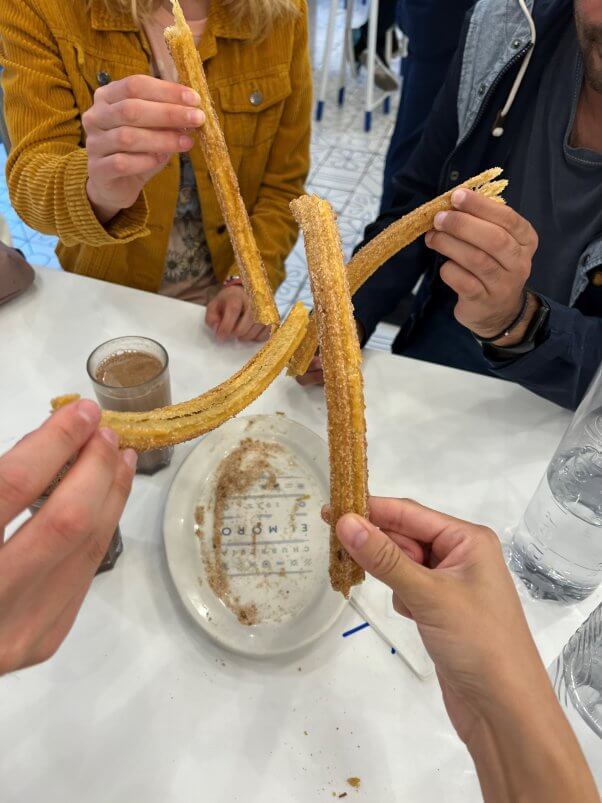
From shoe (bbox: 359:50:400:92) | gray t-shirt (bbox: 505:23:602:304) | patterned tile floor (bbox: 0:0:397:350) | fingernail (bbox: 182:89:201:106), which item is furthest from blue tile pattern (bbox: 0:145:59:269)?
shoe (bbox: 359:50:400:92)

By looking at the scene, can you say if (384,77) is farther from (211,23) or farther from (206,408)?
(206,408)

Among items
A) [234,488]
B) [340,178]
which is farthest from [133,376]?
[340,178]

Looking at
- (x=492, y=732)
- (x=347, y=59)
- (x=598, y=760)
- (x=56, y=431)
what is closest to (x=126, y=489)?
(x=56, y=431)

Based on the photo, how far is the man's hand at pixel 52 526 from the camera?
37 cm

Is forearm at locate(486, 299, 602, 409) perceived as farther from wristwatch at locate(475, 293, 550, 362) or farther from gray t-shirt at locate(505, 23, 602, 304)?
gray t-shirt at locate(505, 23, 602, 304)

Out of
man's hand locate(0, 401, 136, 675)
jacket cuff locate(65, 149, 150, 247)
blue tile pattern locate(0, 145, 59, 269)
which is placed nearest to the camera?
man's hand locate(0, 401, 136, 675)

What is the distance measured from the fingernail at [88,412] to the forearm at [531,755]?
1.34ft

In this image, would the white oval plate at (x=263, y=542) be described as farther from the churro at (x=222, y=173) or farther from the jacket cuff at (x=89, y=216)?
the jacket cuff at (x=89, y=216)

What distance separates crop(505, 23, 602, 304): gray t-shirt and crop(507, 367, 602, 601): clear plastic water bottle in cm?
38

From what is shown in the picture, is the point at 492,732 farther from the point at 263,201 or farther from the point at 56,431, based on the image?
the point at 263,201

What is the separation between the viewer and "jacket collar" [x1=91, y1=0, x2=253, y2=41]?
0.86 metres

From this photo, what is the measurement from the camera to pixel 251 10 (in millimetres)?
907

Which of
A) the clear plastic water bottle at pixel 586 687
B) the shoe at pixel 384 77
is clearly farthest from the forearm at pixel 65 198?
the shoe at pixel 384 77

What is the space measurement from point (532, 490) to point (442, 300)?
522 mm
